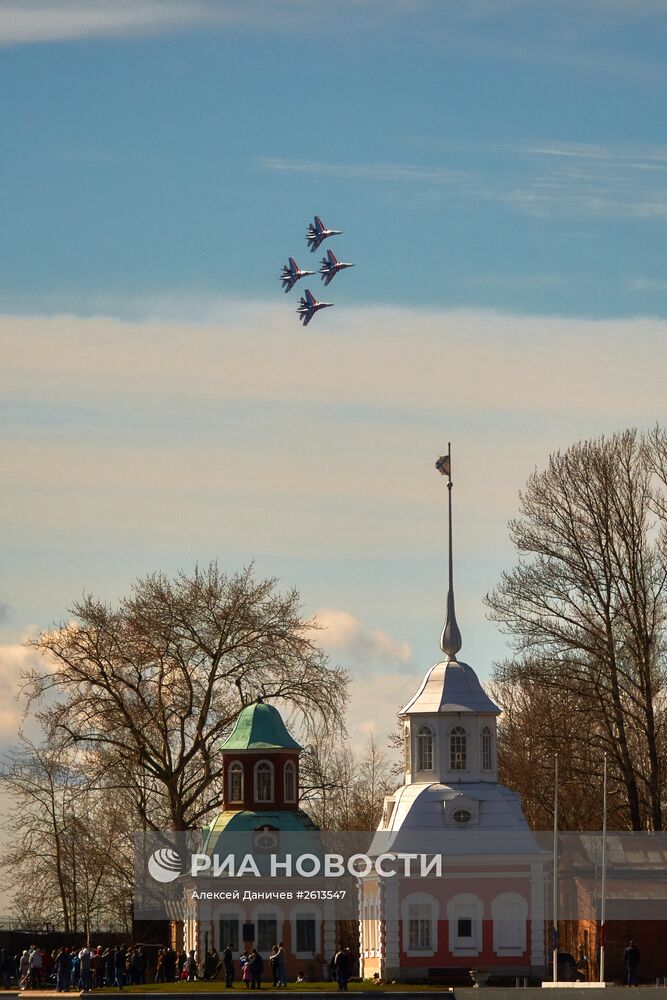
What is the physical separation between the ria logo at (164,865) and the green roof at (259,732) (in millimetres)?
4378

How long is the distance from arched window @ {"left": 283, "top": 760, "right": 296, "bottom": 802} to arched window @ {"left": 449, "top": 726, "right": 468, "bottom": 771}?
8.30 metres

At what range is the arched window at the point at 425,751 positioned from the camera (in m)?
73.5

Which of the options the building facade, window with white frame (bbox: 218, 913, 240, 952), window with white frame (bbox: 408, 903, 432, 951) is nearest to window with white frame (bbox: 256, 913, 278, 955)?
the building facade

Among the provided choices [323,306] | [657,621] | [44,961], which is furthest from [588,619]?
[44,961]

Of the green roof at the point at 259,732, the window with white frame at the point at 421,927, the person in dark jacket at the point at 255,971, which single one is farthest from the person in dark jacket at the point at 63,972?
the green roof at the point at 259,732

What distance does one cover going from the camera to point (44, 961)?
73.8 m

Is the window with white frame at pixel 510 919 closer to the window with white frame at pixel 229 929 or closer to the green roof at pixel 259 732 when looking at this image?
the window with white frame at pixel 229 929

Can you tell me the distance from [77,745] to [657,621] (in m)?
22.6

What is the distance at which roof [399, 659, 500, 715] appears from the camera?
7394cm

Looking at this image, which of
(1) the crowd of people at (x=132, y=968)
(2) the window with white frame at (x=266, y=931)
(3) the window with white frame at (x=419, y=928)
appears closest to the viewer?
(1) the crowd of people at (x=132, y=968)

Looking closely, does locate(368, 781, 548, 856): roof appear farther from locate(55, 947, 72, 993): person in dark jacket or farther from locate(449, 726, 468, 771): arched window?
locate(55, 947, 72, 993): person in dark jacket

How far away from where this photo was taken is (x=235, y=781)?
78.6m

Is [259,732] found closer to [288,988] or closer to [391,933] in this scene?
[391,933]

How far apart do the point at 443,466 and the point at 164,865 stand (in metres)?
18.0
